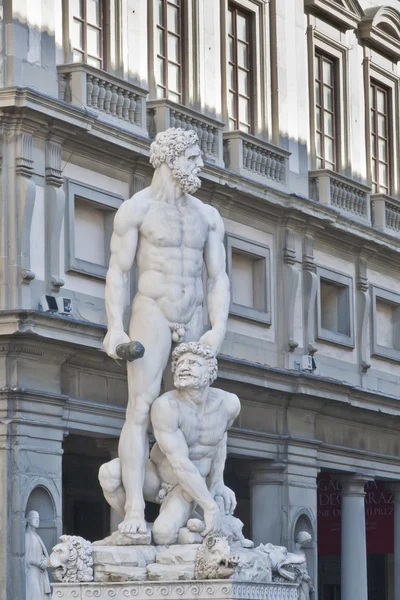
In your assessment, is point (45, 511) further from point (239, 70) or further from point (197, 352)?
point (197, 352)

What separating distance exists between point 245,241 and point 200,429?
17.3 metres

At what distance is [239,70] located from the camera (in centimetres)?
3306

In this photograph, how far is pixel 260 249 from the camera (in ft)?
107

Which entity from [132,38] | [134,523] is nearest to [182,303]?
[134,523]

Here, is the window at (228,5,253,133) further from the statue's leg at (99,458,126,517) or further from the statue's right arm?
the statue's leg at (99,458,126,517)

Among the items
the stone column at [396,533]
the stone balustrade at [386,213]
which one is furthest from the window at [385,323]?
the stone column at [396,533]

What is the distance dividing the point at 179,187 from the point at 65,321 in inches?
427

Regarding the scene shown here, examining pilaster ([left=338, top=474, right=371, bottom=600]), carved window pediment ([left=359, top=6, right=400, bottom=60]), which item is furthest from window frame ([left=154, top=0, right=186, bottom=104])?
pilaster ([left=338, top=474, right=371, bottom=600])

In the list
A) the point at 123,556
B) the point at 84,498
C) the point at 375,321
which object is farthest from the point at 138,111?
the point at 123,556

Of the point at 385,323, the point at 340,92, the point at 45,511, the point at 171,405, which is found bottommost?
the point at 171,405

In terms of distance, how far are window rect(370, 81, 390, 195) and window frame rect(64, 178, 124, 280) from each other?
34.2 feet

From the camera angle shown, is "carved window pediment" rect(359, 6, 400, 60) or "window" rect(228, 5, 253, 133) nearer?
"window" rect(228, 5, 253, 133)

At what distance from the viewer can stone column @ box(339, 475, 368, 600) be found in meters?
34.4

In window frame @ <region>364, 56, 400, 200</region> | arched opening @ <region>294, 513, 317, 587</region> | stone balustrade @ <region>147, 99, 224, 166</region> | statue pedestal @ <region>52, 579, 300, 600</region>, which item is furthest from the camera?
window frame @ <region>364, 56, 400, 200</region>
